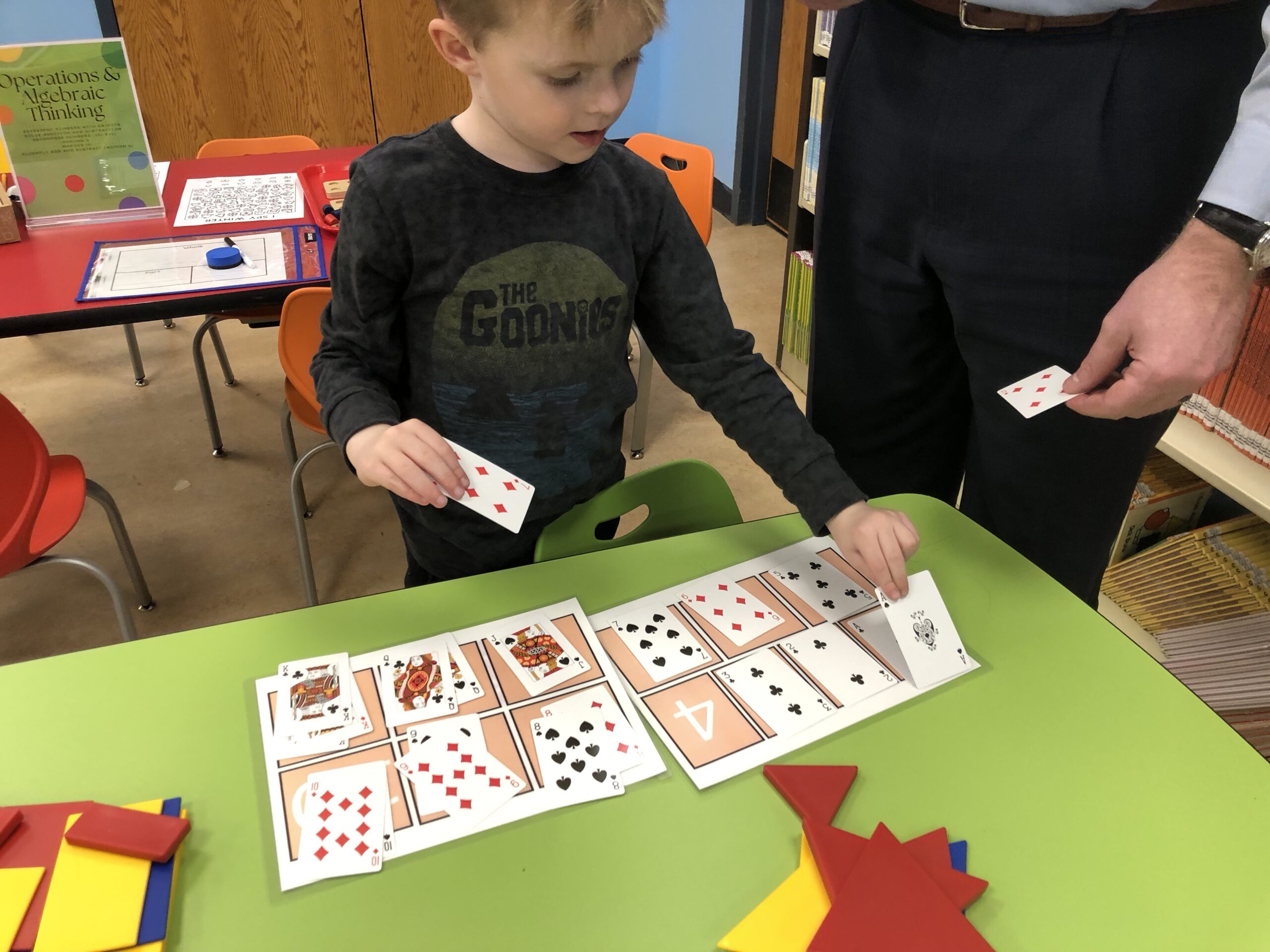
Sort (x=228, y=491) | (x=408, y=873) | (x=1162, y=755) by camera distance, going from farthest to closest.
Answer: (x=228, y=491)
(x=1162, y=755)
(x=408, y=873)

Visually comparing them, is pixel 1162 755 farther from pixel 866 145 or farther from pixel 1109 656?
pixel 866 145

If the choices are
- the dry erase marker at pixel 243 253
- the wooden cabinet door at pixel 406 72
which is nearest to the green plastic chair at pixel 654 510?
the dry erase marker at pixel 243 253

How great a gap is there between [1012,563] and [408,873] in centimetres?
68

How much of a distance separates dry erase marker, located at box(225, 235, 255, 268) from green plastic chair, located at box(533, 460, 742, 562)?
970 millimetres

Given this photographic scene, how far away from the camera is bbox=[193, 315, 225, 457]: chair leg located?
2.31m

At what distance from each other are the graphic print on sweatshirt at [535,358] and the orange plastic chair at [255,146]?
170cm

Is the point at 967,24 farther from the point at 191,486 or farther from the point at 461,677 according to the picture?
the point at 191,486

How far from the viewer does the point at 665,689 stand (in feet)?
2.62

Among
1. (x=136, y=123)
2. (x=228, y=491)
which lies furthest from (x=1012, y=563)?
(x=228, y=491)

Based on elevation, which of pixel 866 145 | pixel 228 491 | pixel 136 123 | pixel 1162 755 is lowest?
pixel 228 491

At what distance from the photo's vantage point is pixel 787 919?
0.62 metres

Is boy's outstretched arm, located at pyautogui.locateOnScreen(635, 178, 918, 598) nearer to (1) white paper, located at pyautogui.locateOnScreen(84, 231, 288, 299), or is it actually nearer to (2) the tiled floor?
(1) white paper, located at pyautogui.locateOnScreen(84, 231, 288, 299)

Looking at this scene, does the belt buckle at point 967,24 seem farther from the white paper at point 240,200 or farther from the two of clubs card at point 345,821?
the white paper at point 240,200

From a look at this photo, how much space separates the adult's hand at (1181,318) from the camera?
77 cm
